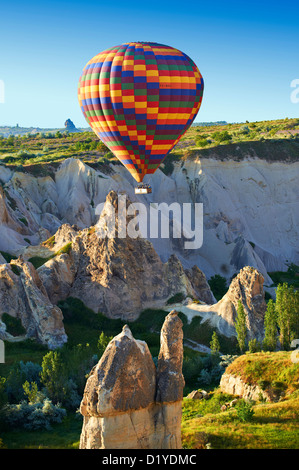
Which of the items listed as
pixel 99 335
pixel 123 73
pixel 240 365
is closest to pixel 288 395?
pixel 240 365

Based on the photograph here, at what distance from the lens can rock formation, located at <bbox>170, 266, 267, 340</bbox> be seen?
41812 mm

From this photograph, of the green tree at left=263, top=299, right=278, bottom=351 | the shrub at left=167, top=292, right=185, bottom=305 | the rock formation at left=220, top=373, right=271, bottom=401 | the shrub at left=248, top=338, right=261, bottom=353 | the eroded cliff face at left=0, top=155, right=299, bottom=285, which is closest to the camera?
the rock formation at left=220, top=373, right=271, bottom=401

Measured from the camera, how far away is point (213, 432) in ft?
85.3

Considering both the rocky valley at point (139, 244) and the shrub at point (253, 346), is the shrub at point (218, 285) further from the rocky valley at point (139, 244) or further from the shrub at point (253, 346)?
the shrub at point (253, 346)

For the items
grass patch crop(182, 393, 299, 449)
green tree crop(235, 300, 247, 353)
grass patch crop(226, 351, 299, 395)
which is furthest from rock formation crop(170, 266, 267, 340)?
grass patch crop(182, 393, 299, 449)

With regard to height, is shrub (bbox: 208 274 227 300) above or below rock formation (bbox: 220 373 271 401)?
above

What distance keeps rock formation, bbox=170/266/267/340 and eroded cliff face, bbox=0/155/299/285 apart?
1726cm

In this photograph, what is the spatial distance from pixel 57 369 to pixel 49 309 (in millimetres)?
7915

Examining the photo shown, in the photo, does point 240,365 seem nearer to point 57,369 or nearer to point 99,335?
point 57,369

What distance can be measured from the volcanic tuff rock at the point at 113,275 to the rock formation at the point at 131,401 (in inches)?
919

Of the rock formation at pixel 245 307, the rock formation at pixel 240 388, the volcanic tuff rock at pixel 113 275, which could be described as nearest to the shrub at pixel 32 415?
the rock formation at pixel 240 388

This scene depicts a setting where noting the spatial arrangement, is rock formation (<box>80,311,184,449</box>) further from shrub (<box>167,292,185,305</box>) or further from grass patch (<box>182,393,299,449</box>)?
shrub (<box>167,292,185,305</box>)

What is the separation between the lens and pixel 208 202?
7719 cm

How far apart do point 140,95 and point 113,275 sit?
13.7 meters
